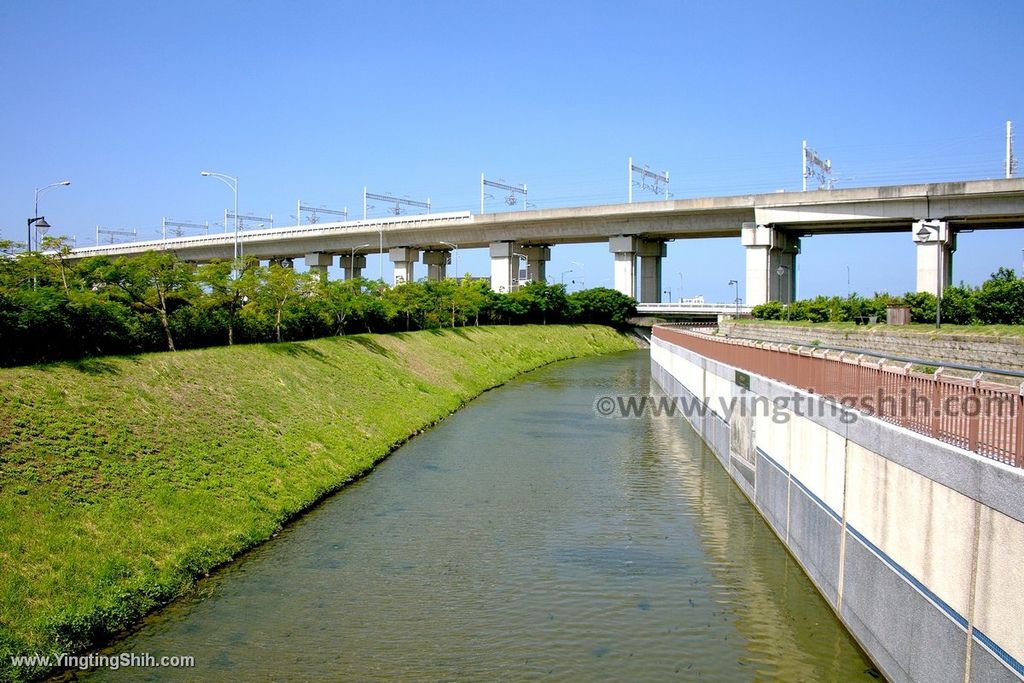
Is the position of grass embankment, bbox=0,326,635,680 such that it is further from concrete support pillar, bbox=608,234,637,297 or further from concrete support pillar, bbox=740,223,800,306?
concrete support pillar, bbox=608,234,637,297

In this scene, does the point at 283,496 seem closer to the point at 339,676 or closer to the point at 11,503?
the point at 11,503

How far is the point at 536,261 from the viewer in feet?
308

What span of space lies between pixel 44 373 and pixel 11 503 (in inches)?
240

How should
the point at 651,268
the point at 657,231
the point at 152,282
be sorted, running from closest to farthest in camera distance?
1. the point at 152,282
2. the point at 657,231
3. the point at 651,268

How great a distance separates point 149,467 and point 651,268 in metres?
78.3

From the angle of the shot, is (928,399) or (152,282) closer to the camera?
(928,399)

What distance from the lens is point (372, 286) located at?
52750mm

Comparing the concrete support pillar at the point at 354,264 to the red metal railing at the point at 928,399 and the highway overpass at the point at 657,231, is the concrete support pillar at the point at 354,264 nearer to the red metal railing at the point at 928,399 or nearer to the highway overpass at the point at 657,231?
the highway overpass at the point at 657,231

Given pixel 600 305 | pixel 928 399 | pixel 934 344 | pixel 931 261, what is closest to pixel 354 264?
pixel 600 305

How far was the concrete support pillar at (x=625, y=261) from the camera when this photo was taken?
85.4 m

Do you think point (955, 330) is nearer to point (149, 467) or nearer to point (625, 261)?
point (149, 467)

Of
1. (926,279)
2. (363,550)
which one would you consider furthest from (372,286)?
(926,279)

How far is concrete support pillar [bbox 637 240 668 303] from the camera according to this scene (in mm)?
90000

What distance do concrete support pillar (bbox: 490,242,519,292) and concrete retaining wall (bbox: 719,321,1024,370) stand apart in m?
52.7
